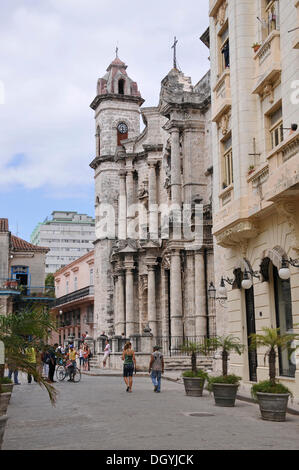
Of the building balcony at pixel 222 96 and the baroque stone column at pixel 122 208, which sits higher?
the baroque stone column at pixel 122 208

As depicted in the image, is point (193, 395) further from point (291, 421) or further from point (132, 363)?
point (291, 421)

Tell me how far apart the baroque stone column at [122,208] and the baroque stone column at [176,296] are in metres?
10.1

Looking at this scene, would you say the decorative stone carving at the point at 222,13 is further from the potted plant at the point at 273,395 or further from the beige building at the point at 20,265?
the beige building at the point at 20,265

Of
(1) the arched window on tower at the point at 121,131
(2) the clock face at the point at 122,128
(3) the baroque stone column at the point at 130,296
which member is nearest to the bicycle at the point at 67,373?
(3) the baroque stone column at the point at 130,296

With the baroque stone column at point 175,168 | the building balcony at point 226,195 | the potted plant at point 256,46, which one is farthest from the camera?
the baroque stone column at point 175,168

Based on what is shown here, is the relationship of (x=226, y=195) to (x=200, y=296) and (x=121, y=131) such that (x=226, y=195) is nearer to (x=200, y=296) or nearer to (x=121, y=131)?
(x=200, y=296)

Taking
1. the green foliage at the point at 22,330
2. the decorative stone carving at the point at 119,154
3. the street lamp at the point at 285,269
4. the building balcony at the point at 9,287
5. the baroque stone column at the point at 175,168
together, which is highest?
the decorative stone carving at the point at 119,154

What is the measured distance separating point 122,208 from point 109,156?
549 centimetres

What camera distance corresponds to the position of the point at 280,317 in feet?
53.9

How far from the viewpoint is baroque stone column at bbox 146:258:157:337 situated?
37.5 metres

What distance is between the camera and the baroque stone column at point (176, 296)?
33.3 m

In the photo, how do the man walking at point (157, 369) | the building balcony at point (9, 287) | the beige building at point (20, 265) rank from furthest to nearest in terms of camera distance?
1. the beige building at point (20, 265)
2. the building balcony at point (9, 287)
3. the man walking at point (157, 369)

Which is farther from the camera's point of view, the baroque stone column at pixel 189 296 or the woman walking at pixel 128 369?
the baroque stone column at pixel 189 296

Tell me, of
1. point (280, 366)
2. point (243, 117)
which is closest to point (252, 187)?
point (243, 117)
